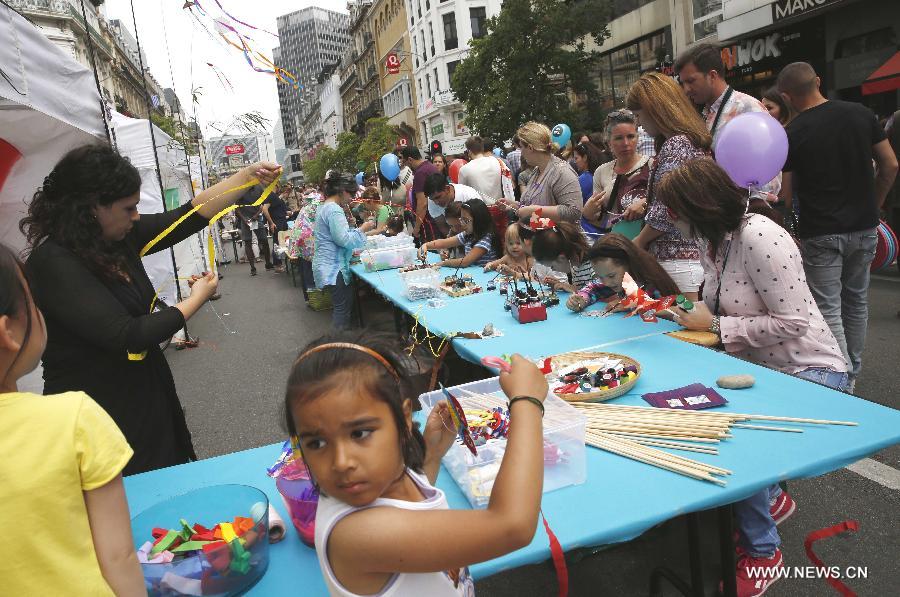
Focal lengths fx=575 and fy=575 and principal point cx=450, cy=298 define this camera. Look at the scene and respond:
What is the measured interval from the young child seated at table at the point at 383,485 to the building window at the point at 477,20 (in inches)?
1584

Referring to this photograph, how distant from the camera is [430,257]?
6.44 meters

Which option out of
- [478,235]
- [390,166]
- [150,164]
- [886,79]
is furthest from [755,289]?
[886,79]

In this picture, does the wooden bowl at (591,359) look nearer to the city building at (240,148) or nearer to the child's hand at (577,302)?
the child's hand at (577,302)

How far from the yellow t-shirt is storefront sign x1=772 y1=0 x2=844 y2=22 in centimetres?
1344

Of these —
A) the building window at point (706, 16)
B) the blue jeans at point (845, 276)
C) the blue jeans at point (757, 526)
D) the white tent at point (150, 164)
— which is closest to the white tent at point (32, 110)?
the white tent at point (150, 164)

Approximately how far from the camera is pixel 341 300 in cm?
603

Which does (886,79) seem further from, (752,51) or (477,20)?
(477,20)

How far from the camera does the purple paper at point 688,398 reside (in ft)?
6.32

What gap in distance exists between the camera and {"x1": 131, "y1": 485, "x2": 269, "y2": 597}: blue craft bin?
1.30m

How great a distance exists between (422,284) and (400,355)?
127 inches

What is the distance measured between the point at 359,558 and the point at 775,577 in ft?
5.76

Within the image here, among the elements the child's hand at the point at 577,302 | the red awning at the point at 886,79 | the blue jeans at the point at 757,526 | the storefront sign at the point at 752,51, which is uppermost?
the storefront sign at the point at 752,51

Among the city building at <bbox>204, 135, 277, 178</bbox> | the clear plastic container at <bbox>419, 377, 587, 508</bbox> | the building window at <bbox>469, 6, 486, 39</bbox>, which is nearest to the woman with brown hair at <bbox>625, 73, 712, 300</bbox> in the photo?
the clear plastic container at <bbox>419, 377, 587, 508</bbox>

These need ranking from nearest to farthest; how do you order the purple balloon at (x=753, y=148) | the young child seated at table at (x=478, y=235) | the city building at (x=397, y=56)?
the purple balloon at (x=753, y=148)
the young child seated at table at (x=478, y=235)
the city building at (x=397, y=56)
